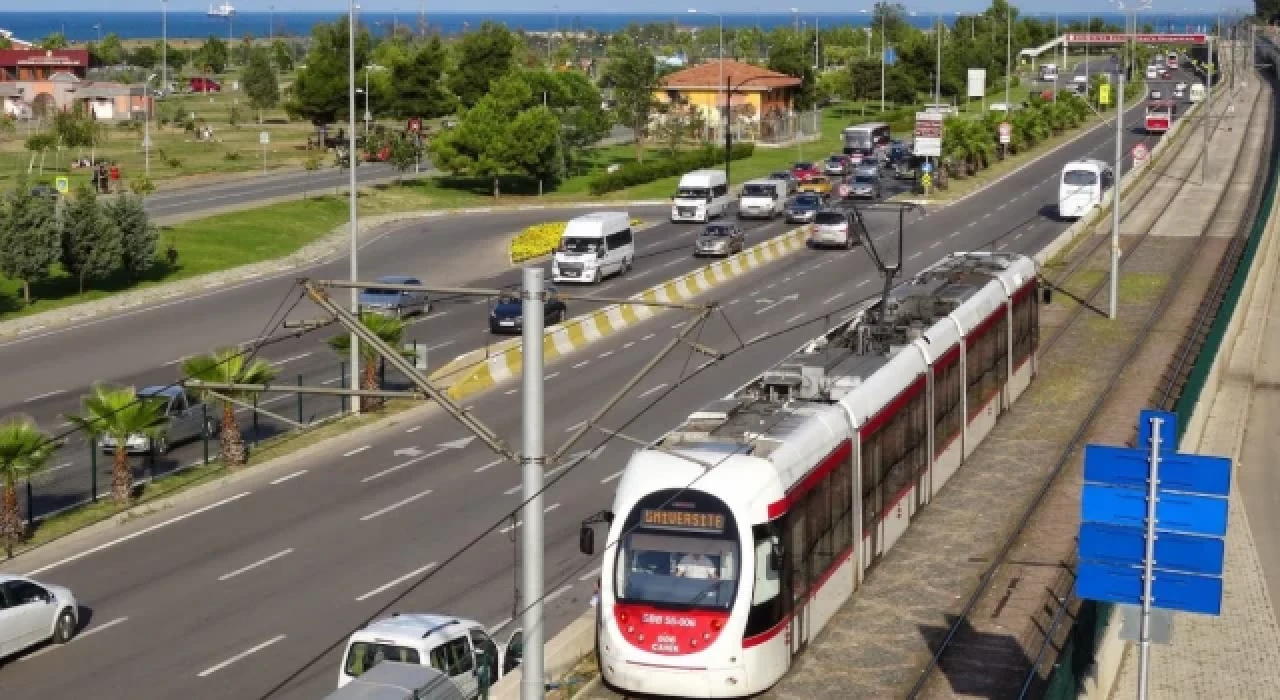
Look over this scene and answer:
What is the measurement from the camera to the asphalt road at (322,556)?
78.8 feet

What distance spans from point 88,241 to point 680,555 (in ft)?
125

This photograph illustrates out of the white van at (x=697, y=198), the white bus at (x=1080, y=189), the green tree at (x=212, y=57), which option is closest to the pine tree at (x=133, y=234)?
the white van at (x=697, y=198)

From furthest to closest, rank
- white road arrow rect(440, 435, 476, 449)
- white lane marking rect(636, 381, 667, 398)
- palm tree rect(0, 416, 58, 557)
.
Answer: white lane marking rect(636, 381, 667, 398) < white road arrow rect(440, 435, 476, 449) < palm tree rect(0, 416, 58, 557)

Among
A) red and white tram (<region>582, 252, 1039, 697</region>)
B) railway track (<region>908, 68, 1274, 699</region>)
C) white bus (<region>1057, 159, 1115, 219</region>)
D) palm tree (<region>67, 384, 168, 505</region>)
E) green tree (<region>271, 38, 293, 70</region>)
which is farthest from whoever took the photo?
green tree (<region>271, 38, 293, 70</region>)

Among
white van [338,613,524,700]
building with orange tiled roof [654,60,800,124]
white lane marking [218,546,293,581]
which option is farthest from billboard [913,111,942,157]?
white van [338,613,524,700]

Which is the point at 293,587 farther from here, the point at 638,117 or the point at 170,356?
the point at 638,117

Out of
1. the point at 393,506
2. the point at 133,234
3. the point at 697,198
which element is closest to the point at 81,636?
the point at 393,506

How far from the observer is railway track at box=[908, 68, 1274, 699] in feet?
71.5

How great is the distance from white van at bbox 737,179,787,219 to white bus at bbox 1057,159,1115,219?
37.6 feet

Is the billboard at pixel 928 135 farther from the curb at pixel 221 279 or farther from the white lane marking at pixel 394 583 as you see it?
the white lane marking at pixel 394 583

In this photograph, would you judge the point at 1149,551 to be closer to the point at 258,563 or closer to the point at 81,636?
the point at 81,636

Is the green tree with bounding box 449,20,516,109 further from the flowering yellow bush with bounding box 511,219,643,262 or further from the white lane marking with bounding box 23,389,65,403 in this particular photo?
the white lane marking with bounding box 23,389,65,403

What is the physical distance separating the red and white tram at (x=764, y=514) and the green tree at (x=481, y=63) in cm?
7579

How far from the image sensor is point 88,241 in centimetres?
5353
